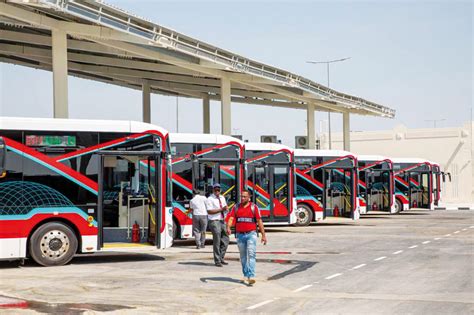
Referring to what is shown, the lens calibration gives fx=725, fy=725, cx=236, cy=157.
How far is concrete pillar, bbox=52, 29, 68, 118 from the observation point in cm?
2456

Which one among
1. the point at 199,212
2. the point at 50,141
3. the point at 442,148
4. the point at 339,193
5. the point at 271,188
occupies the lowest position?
the point at 199,212

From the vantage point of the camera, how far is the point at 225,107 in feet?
118

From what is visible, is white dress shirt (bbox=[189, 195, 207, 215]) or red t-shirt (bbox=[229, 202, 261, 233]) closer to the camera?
red t-shirt (bbox=[229, 202, 261, 233])

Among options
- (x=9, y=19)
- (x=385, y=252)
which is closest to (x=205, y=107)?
(x=9, y=19)

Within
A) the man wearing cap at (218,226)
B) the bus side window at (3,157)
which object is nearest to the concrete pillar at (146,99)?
the man wearing cap at (218,226)

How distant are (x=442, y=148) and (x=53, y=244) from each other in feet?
199

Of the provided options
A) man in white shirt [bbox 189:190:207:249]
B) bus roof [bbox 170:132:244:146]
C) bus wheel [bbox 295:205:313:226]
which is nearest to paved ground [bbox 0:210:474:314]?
man in white shirt [bbox 189:190:207:249]

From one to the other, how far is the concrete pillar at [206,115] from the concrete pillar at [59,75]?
2208 cm

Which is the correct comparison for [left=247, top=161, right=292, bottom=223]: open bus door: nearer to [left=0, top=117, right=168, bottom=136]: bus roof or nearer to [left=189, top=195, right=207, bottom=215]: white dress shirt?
[left=189, top=195, right=207, bottom=215]: white dress shirt

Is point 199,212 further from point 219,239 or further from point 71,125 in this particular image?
point 71,125

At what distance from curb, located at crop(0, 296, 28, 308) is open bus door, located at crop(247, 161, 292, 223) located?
15555mm

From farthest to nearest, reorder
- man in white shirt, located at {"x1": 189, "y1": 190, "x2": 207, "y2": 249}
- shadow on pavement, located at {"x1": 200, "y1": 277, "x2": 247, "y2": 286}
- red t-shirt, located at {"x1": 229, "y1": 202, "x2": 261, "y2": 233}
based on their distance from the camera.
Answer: man in white shirt, located at {"x1": 189, "y1": 190, "x2": 207, "y2": 249} → shadow on pavement, located at {"x1": 200, "y1": 277, "x2": 247, "y2": 286} → red t-shirt, located at {"x1": 229, "y1": 202, "x2": 261, "y2": 233}

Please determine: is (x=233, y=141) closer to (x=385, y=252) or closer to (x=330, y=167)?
(x=385, y=252)

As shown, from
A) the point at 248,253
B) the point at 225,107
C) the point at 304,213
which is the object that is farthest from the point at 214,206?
the point at 225,107
